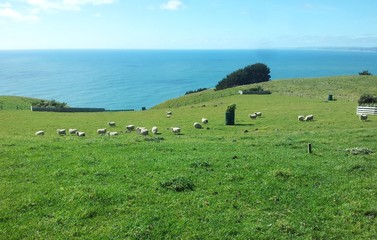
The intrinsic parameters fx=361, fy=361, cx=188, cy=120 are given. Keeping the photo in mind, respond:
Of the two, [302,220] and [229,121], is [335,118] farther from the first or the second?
[302,220]

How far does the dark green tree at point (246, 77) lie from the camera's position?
12569cm

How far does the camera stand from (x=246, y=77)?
128500mm

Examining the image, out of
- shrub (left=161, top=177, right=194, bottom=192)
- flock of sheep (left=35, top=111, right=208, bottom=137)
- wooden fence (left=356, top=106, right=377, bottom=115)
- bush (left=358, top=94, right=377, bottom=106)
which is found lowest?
flock of sheep (left=35, top=111, right=208, bottom=137)

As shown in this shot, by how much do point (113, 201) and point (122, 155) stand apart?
6.66 meters

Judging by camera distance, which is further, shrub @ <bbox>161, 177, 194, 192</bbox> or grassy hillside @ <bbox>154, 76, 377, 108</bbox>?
grassy hillside @ <bbox>154, 76, 377, 108</bbox>

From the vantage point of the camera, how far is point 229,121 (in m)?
43.0

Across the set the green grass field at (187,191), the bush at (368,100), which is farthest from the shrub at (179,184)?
the bush at (368,100)

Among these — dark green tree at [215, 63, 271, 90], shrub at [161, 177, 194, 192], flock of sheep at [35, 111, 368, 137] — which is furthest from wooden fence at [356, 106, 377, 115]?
dark green tree at [215, 63, 271, 90]

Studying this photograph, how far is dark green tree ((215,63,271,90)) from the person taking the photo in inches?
4948

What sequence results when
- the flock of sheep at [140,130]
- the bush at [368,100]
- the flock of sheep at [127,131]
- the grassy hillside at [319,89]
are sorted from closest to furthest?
the flock of sheep at [127,131]
the flock of sheep at [140,130]
the bush at [368,100]
the grassy hillside at [319,89]

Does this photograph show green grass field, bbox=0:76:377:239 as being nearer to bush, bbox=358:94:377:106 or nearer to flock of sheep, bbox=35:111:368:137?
flock of sheep, bbox=35:111:368:137

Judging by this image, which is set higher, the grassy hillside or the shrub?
the shrub

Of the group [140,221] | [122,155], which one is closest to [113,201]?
[140,221]

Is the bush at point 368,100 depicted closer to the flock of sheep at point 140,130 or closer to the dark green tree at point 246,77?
the flock of sheep at point 140,130
